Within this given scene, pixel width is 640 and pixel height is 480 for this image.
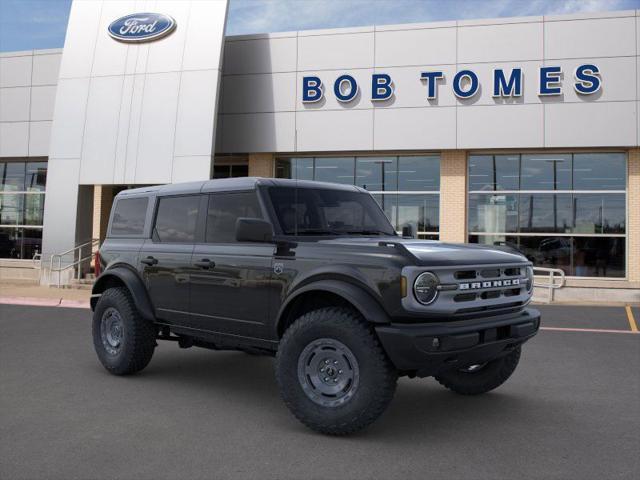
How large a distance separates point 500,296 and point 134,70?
17990 mm

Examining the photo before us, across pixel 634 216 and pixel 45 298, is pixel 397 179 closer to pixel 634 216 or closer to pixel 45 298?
pixel 634 216

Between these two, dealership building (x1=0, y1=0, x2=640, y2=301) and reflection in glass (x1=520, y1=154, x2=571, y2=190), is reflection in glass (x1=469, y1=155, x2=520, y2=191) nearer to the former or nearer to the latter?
dealership building (x1=0, y1=0, x2=640, y2=301)

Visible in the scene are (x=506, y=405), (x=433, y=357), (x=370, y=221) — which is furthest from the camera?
(x=370, y=221)

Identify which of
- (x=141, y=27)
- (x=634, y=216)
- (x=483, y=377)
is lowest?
(x=483, y=377)

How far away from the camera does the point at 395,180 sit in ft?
67.3

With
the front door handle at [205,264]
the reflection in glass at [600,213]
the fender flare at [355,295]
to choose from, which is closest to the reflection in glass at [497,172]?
the reflection in glass at [600,213]

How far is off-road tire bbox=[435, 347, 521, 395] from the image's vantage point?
5938 mm

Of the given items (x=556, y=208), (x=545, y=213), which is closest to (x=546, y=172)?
(x=556, y=208)

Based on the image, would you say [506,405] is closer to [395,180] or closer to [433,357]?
[433,357]

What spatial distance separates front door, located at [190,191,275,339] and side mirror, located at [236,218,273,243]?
11.2 inches

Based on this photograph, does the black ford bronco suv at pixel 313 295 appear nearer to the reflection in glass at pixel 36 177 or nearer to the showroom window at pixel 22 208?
the showroom window at pixel 22 208

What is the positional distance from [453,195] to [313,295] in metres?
15.2

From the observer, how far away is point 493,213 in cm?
1977

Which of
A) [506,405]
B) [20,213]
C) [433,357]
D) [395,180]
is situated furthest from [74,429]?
[20,213]
